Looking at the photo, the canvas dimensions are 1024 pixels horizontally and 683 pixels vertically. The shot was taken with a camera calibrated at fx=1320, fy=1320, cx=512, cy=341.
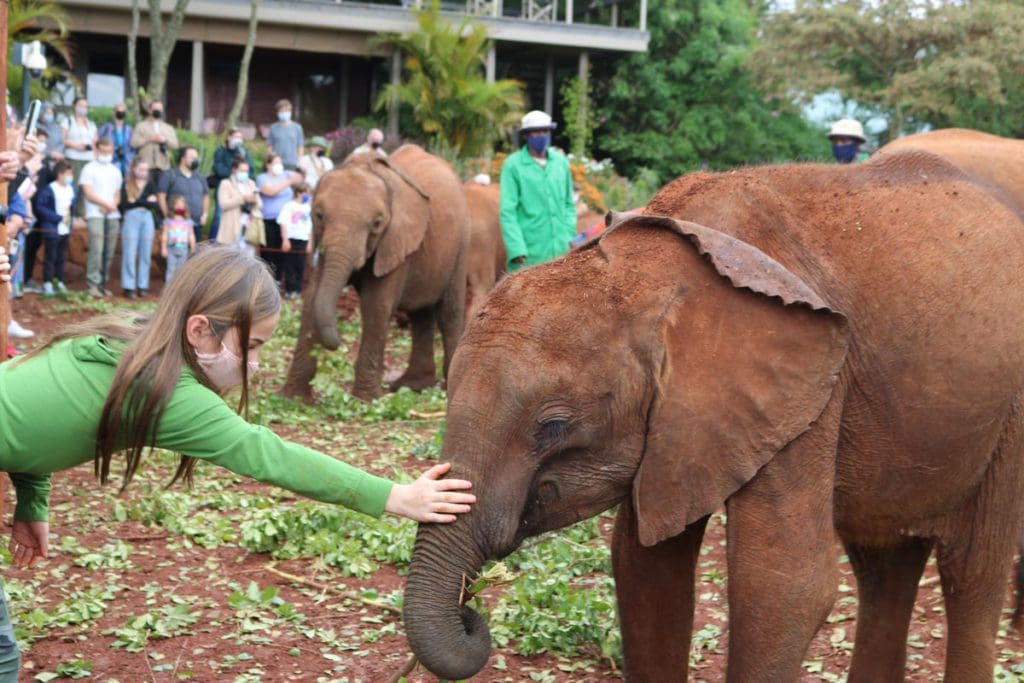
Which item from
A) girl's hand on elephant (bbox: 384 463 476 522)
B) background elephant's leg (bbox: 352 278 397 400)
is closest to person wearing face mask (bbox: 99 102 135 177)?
background elephant's leg (bbox: 352 278 397 400)

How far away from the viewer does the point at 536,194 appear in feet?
36.6

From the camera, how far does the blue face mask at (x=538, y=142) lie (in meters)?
11.1

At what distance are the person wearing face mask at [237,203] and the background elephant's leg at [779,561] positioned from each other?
16500mm

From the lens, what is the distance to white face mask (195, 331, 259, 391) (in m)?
4.06

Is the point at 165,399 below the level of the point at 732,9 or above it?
below

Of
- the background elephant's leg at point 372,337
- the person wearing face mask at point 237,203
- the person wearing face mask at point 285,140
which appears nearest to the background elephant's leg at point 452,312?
the background elephant's leg at point 372,337

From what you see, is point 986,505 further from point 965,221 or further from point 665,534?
point 665,534

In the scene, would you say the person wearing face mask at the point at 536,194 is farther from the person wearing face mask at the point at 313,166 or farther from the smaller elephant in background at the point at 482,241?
the person wearing face mask at the point at 313,166

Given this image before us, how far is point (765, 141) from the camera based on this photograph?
3547 cm

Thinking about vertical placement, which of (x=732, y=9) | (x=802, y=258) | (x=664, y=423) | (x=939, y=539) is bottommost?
(x=939, y=539)

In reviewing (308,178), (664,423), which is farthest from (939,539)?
(308,178)

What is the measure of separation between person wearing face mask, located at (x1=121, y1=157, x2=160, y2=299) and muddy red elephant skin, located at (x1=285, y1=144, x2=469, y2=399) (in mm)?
6356

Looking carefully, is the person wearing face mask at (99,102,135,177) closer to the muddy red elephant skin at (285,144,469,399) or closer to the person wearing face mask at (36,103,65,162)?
the person wearing face mask at (36,103,65,162)

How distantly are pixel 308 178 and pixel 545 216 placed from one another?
417 inches
